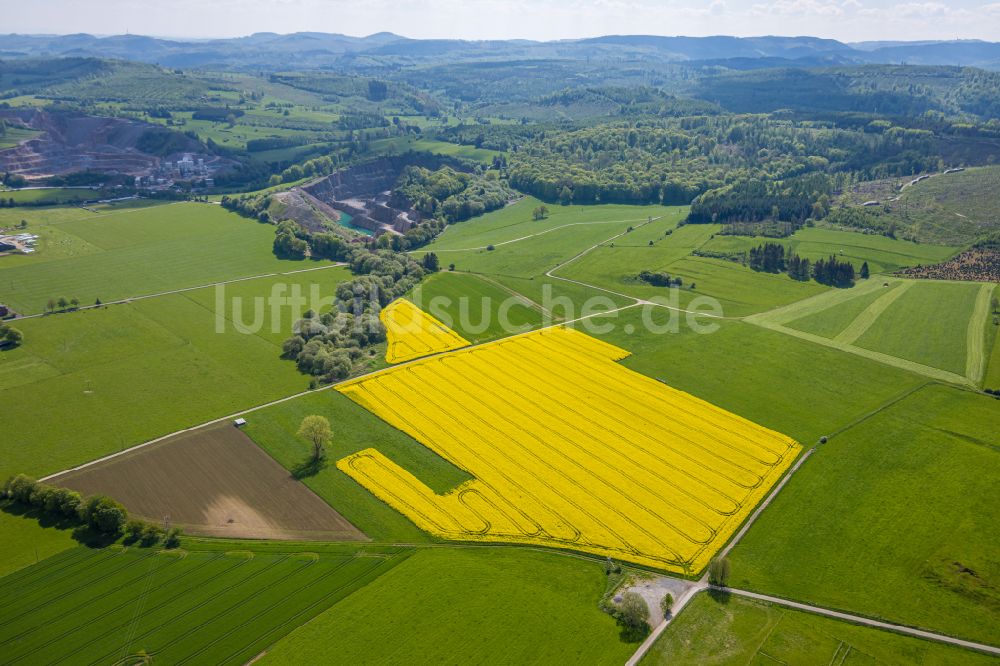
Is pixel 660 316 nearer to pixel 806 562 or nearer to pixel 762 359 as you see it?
pixel 762 359

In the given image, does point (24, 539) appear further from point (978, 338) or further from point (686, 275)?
point (978, 338)

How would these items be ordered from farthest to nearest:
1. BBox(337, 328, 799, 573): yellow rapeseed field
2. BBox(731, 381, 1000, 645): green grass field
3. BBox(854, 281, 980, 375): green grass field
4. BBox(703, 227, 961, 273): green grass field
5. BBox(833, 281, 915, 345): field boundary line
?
BBox(703, 227, 961, 273): green grass field, BBox(833, 281, 915, 345): field boundary line, BBox(854, 281, 980, 375): green grass field, BBox(337, 328, 799, 573): yellow rapeseed field, BBox(731, 381, 1000, 645): green grass field

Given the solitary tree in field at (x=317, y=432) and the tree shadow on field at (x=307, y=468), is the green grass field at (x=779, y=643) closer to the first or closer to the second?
the tree shadow on field at (x=307, y=468)

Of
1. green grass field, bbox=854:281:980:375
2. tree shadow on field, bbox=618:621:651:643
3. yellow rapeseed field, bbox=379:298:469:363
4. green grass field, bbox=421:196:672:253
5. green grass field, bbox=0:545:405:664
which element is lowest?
green grass field, bbox=0:545:405:664

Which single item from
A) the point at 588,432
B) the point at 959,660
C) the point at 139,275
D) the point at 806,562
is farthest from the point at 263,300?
the point at 959,660

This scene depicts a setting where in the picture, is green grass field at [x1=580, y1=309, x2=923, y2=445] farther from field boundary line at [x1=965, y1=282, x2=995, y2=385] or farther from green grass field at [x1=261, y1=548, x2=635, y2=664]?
green grass field at [x1=261, y1=548, x2=635, y2=664]

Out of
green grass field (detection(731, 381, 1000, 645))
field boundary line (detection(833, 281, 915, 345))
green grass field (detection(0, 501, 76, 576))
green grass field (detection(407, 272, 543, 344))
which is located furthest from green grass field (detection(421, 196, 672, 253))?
green grass field (detection(0, 501, 76, 576))
